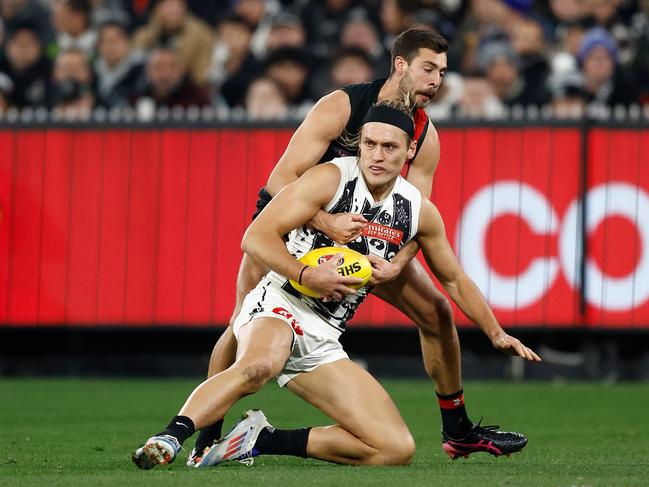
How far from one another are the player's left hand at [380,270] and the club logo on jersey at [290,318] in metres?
0.46

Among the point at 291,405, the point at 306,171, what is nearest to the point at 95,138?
the point at 291,405

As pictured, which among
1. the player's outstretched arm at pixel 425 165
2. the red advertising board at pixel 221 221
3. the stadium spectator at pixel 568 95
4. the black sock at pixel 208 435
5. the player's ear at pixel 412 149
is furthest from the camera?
the stadium spectator at pixel 568 95

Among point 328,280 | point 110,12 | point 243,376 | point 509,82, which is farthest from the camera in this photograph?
point 110,12

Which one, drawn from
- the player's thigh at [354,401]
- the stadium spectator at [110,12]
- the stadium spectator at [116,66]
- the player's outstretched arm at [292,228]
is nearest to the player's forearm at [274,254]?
the player's outstretched arm at [292,228]

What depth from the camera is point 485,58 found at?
15.3 metres

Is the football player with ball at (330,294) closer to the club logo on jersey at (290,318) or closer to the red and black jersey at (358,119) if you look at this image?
the club logo on jersey at (290,318)

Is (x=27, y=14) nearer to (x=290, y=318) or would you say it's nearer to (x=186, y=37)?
(x=186, y=37)

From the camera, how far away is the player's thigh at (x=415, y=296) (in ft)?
27.9

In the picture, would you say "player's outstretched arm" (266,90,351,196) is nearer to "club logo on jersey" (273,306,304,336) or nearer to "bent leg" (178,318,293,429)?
"club logo on jersey" (273,306,304,336)

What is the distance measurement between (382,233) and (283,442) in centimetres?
125

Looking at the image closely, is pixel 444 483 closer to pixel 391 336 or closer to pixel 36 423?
pixel 36 423

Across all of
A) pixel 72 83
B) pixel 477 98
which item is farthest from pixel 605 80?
pixel 72 83

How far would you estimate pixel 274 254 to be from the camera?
7555 mm

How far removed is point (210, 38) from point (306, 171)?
9223mm
